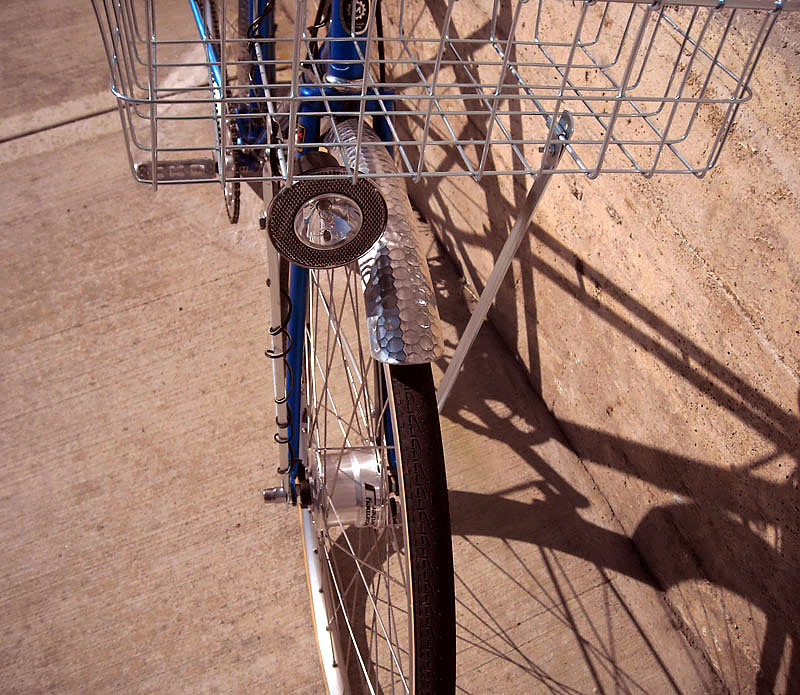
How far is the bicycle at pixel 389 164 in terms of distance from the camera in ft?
2.31

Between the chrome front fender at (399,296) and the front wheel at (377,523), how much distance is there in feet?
0.14

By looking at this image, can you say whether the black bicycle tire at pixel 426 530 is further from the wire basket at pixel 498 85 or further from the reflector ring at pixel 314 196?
the wire basket at pixel 498 85

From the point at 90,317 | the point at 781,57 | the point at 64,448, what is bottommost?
the point at 781,57

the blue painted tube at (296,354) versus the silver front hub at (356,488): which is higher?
the blue painted tube at (296,354)

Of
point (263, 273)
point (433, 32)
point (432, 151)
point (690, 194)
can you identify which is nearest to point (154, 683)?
point (263, 273)

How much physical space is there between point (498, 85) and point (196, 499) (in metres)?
1.26

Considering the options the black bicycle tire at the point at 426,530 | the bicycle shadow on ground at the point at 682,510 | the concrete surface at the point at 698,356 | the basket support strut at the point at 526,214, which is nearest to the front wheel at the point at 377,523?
the black bicycle tire at the point at 426,530

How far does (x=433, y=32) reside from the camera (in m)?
1.84

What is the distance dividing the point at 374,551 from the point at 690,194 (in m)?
0.94

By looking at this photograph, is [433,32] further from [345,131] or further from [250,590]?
[250,590]

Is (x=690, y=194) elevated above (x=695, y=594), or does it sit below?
above

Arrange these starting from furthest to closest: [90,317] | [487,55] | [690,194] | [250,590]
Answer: [90,317], [487,55], [250,590], [690,194]

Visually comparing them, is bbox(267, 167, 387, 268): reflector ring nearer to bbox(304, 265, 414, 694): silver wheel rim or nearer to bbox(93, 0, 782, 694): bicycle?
bbox(93, 0, 782, 694): bicycle

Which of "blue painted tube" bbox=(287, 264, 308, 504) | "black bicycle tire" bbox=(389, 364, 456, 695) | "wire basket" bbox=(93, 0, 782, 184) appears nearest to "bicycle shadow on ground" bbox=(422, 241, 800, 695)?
"wire basket" bbox=(93, 0, 782, 184)
